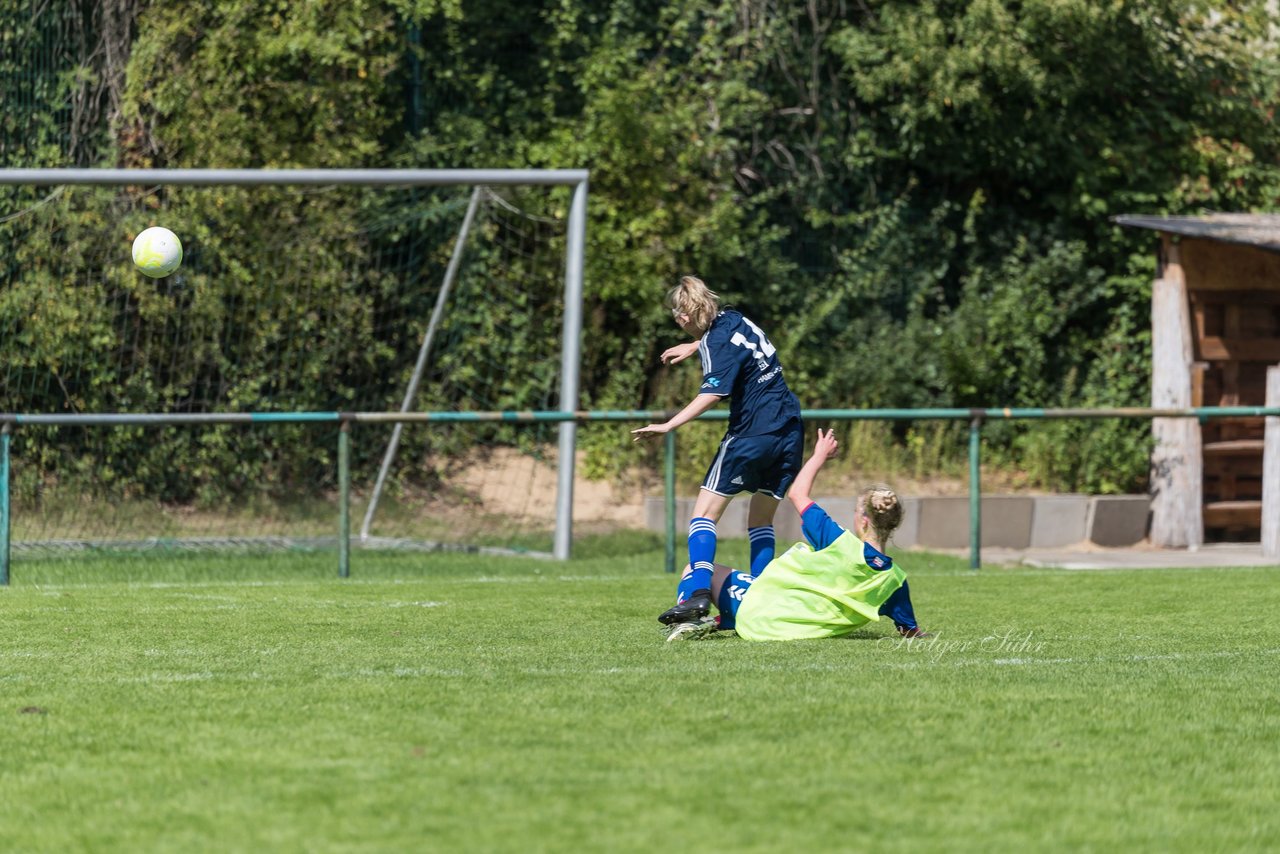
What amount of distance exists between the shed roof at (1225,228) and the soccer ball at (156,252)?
8253 mm

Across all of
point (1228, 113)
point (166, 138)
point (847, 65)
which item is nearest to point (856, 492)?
point (847, 65)

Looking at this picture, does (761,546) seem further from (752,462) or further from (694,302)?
(694,302)

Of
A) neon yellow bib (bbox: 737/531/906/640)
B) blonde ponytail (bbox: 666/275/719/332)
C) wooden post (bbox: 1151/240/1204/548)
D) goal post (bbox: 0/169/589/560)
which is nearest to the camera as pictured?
neon yellow bib (bbox: 737/531/906/640)

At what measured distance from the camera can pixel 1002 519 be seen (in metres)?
14.7

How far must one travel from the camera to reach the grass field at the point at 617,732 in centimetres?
418

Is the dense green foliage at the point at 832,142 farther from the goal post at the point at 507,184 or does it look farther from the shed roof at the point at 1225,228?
Answer: the goal post at the point at 507,184

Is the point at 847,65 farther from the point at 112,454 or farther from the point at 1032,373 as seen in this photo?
the point at 112,454

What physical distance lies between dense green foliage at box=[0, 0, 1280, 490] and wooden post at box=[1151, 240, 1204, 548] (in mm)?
554

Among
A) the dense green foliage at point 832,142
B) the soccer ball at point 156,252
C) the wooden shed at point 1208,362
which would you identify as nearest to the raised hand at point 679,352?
the soccer ball at point 156,252

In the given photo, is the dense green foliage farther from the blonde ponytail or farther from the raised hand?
the blonde ponytail

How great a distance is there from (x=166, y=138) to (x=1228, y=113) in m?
10.7

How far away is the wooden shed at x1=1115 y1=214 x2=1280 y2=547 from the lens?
15.2 m

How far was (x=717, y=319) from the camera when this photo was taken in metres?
8.26

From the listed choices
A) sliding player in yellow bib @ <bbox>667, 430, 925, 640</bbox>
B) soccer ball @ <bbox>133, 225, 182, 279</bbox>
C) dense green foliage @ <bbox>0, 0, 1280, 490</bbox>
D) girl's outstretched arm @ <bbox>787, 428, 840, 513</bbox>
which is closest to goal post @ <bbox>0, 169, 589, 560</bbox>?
soccer ball @ <bbox>133, 225, 182, 279</bbox>
